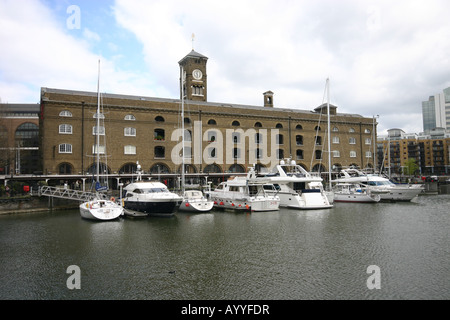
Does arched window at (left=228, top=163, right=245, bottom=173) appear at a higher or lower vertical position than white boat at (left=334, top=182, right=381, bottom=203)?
higher

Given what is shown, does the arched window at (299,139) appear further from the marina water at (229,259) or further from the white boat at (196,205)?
the marina water at (229,259)

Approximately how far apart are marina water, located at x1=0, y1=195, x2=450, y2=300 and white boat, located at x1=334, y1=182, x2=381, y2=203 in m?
12.7

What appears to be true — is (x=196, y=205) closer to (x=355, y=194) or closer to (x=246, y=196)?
(x=246, y=196)

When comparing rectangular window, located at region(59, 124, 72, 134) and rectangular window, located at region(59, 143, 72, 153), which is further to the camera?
rectangular window, located at region(59, 124, 72, 134)

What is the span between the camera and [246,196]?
103ft

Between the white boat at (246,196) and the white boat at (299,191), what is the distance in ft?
3.74

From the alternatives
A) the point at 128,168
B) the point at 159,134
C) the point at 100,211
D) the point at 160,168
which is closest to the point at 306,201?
the point at 100,211

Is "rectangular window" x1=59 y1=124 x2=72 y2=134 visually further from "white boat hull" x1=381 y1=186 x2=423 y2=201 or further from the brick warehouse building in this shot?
"white boat hull" x1=381 y1=186 x2=423 y2=201

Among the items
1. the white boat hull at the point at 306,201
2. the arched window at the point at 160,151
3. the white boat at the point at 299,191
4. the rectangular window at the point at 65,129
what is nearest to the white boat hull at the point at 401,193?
the white boat at the point at 299,191

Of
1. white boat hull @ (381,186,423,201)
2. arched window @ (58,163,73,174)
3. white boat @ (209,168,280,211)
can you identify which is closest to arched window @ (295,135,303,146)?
white boat hull @ (381,186,423,201)

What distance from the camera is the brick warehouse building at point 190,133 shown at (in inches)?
1714

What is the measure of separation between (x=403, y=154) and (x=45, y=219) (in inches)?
5046

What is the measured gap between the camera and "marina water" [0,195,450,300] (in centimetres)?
1108

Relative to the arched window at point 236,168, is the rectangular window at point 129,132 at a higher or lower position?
higher
